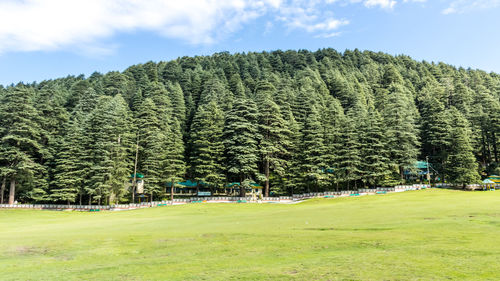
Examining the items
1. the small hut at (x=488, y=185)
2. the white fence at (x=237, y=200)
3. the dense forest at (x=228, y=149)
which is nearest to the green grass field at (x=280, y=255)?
the white fence at (x=237, y=200)

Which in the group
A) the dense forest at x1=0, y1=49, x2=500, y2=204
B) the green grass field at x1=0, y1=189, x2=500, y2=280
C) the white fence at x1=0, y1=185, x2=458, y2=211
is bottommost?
the white fence at x1=0, y1=185, x2=458, y2=211

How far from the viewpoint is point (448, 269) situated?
7152mm

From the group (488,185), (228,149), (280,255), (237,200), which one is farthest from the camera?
(228,149)

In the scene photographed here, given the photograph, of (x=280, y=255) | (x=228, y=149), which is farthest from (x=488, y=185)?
(x=280, y=255)

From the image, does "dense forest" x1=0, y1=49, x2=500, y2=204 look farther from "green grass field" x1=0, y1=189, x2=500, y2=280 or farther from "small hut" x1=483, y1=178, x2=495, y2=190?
"green grass field" x1=0, y1=189, x2=500, y2=280

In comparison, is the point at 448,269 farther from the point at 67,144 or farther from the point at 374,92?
the point at 374,92

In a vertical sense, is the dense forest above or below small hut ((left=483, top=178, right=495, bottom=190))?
above

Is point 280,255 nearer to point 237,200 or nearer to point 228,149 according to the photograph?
point 237,200

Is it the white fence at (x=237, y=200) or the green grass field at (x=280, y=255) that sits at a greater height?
the green grass field at (x=280, y=255)

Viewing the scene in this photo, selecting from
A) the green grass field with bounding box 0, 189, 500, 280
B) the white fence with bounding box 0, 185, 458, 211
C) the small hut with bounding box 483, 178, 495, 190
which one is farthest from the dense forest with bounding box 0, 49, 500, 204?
the green grass field with bounding box 0, 189, 500, 280

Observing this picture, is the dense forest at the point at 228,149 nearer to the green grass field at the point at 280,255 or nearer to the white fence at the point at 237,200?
the white fence at the point at 237,200

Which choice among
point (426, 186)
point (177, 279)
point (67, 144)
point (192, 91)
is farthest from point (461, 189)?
point (192, 91)

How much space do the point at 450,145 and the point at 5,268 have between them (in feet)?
215

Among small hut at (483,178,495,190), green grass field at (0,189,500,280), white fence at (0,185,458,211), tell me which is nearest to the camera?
green grass field at (0,189,500,280)
